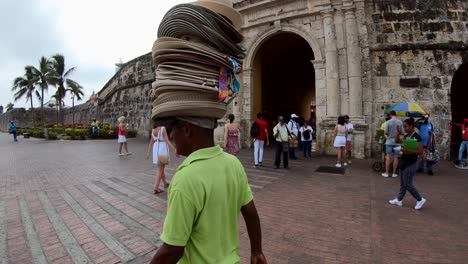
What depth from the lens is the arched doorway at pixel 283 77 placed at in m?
12.6

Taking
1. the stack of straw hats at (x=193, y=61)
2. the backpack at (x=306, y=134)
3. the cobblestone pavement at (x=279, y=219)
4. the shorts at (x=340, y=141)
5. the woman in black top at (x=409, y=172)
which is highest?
the stack of straw hats at (x=193, y=61)

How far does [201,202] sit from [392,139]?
23.2ft

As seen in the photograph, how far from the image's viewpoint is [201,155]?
1216 millimetres

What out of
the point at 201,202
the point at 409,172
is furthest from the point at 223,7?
the point at 409,172

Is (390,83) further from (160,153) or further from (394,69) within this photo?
(160,153)

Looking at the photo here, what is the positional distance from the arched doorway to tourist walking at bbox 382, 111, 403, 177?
6.23 meters

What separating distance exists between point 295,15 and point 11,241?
10784 mm

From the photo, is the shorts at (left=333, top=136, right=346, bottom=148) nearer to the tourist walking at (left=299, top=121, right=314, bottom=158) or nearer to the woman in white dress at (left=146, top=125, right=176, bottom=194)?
the tourist walking at (left=299, top=121, right=314, bottom=158)

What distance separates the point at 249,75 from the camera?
38.7 feet

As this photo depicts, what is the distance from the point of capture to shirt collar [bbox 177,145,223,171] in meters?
1.19

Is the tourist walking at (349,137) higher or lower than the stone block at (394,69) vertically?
lower

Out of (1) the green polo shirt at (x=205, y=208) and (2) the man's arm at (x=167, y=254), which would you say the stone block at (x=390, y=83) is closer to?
(1) the green polo shirt at (x=205, y=208)

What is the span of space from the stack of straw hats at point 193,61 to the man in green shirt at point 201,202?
9 centimetres

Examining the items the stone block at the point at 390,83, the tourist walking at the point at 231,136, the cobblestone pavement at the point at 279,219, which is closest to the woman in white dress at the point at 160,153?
the cobblestone pavement at the point at 279,219
